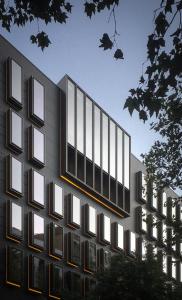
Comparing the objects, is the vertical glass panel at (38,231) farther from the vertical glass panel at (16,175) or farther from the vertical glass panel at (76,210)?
the vertical glass panel at (76,210)

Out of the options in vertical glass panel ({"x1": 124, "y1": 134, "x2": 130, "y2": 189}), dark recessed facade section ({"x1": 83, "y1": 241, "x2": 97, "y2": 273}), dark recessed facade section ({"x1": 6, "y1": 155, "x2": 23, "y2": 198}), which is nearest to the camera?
dark recessed facade section ({"x1": 6, "y1": 155, "x2": 23, "y2": 198})

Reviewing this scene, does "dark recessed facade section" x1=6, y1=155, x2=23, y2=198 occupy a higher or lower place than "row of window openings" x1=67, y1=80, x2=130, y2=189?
lower

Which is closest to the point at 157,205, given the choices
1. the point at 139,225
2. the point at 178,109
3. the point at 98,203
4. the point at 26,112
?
the point at 139,225

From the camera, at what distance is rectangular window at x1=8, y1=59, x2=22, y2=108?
40750mm

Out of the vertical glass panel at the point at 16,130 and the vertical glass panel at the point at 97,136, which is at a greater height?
the vertical glass panel at the point at 97,136

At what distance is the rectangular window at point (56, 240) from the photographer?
4356cm

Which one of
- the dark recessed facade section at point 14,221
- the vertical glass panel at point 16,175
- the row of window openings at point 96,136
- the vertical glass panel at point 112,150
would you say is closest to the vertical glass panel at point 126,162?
the row of window openings at point 96,136

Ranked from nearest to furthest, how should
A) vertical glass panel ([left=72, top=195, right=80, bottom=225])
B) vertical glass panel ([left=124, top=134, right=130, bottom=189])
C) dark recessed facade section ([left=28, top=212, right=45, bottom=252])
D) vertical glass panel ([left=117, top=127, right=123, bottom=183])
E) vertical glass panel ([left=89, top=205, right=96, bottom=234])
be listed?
dark recessed facade section ([left=28, top=212, right=45, bottom=252]) < vertical glass panel ([left=72, top=195, right=80, bottom=225]) < vertical glass panel ([left=89, top=205, right=96, bottom=234]) < vertical glass panel ([left=117, top=127, right=123, bottom=183]) < vertical glass panel ([left=124, top=134, right=130, bottom=189])

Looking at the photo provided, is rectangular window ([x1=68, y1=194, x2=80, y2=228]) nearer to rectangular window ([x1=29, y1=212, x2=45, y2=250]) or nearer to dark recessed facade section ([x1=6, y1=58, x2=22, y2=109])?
rectangular window ([x1=29, y1=212, x2=45, y2=250])

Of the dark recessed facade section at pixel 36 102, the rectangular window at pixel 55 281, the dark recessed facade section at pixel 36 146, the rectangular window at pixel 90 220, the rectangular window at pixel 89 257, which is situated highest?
the dark recessed facade section at pixel 36 102

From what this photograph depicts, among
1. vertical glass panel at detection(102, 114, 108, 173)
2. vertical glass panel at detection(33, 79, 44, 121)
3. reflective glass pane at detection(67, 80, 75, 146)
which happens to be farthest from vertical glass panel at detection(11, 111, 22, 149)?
vertical glass panel at detection(102, 114, 108, 173)

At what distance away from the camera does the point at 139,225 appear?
59906 millimetres

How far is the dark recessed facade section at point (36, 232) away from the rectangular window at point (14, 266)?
1.37 meters

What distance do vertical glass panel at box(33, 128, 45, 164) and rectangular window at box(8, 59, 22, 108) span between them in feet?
8.14
